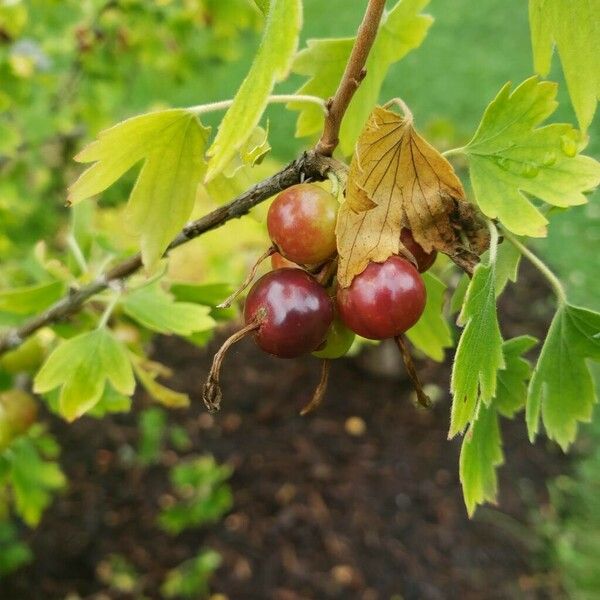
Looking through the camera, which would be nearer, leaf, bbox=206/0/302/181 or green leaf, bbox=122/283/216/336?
leaf, bbox=206/0/302/181

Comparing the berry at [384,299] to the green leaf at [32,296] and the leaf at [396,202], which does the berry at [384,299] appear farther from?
the green leaf at [32,296]

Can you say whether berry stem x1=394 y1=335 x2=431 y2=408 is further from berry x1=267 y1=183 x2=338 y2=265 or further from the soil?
the soil

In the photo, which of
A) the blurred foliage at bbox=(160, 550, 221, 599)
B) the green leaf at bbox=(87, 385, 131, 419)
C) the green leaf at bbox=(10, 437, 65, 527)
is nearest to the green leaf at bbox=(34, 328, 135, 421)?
the green leaf at bbox=(87, 385, 131, 419)

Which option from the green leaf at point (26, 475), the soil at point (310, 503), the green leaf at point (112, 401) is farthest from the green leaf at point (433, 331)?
the soil at point (310, 503)

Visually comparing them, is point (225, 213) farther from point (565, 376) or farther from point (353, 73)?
point (565, 376)

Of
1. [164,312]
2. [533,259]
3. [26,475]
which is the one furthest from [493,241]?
[26,475]

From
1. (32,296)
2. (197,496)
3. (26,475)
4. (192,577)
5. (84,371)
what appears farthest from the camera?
(197,496)

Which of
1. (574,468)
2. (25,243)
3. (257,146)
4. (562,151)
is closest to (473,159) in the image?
(562,151)
